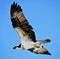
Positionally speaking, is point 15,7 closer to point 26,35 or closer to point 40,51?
point 26,35

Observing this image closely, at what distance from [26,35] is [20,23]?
0.33 feet

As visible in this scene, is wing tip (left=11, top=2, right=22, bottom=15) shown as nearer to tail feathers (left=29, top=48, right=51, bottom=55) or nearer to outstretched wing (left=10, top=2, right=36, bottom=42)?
outstretched wing (left=10, top=2, right=36, bottom=42)

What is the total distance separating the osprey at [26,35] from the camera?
2768 mm

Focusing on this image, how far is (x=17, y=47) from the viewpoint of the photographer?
2.85 meters

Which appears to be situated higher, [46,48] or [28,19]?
[28,19]

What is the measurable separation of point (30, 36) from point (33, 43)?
0.05 metres

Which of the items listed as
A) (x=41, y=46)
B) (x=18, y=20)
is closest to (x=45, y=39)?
(x=41, y=46)

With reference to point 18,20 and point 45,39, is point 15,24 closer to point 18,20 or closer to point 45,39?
point 18,20

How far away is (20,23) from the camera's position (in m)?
2.78

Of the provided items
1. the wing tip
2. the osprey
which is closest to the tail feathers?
the osprey

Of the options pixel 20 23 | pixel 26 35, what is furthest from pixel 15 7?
pixel 26 35

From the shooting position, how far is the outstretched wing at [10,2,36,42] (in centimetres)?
275

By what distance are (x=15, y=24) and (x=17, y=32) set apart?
0.22ft

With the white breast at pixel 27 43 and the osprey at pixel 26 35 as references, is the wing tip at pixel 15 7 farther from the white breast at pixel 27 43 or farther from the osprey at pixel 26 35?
the white breast at pixel 27 43
